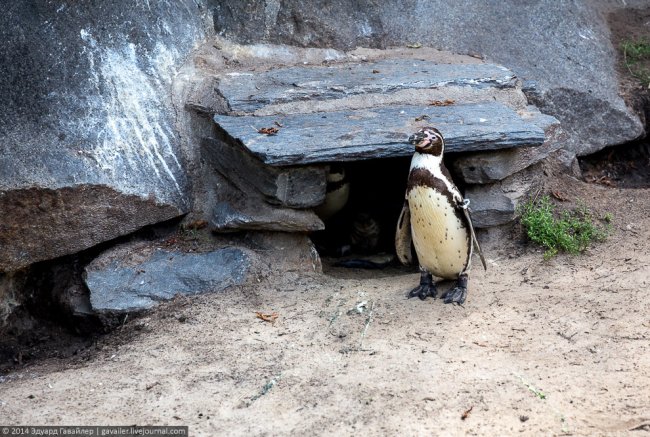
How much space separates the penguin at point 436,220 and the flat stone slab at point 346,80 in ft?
3.27

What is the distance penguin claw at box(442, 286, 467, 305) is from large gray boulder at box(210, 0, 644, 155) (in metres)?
1.93

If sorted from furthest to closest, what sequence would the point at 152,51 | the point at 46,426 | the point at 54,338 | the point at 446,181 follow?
the point at 152,51
the point at 54,338
the point at 446,181
the point at 46,426

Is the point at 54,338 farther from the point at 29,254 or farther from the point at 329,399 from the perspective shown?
the point at 329,399

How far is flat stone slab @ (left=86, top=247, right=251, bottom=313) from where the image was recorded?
4926 mm

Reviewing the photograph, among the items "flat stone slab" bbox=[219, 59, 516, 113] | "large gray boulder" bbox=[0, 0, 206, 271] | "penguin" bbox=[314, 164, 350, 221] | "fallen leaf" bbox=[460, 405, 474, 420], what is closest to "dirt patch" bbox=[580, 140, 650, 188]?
"flat stone slab" bbox=[219, 59, 516, 113]

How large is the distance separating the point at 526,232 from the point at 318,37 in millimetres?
2042

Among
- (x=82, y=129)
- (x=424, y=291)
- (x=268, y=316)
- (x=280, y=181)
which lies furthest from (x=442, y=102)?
(x=82, y=129)

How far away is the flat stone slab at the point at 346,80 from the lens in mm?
5531

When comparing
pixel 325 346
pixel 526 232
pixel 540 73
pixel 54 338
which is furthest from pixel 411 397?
pixel 540 73

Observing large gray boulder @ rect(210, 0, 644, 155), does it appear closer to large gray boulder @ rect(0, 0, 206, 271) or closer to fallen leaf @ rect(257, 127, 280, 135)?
large gray boulder @ rect(0, 0, 206, 271)

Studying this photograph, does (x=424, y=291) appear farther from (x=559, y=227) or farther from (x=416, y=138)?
(x=559, y=227)

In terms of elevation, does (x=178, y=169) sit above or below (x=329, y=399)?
above

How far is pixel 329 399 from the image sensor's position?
12.7ft

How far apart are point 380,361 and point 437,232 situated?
90cm
